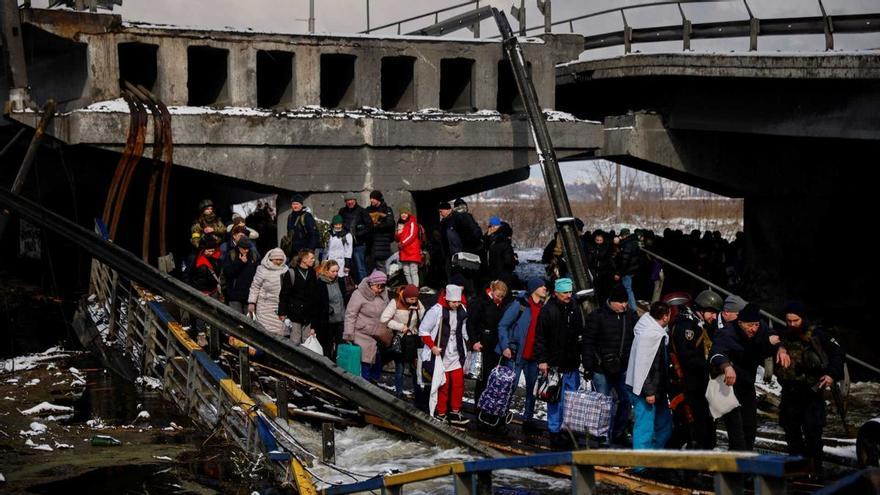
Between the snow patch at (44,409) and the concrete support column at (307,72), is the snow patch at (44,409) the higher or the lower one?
the lower one

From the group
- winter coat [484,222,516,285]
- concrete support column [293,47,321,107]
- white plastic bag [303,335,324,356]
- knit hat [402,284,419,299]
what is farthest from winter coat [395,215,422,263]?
concrete support column [293,47,321,107]

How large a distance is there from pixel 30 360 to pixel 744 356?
10958 millimetres

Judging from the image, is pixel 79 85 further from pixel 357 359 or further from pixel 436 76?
pixel 357 359

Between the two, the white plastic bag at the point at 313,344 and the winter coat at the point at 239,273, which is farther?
the winter coat at the point at 239,273

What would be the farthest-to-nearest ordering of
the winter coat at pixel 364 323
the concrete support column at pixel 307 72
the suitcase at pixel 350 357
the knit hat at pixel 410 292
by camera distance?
1. the concrete support column at pixel 307 72
2. the winter coat at pixel 364 323
3. the suitcase at pixel 350 357
4. the knit hat at pixel 410 292

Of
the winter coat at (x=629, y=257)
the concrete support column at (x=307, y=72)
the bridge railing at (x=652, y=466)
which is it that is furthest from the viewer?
the concrete support column at (x=307, y=72)

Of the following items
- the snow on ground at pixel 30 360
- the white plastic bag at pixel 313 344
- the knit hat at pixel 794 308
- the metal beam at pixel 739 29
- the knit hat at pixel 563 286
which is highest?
the metal beam at pixel 739 29

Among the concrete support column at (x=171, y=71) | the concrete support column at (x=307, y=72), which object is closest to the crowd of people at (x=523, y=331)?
the concrete support column at (x=171, y=71)

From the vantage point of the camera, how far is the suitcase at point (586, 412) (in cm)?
1257

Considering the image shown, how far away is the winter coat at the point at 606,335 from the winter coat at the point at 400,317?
2.59 m

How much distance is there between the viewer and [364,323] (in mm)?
14836

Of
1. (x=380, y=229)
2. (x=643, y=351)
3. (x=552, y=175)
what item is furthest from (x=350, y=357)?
(x=552, y=175)

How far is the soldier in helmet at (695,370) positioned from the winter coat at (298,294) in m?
5.15

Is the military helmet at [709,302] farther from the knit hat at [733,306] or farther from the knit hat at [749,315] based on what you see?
the knit hat at [749,315]
